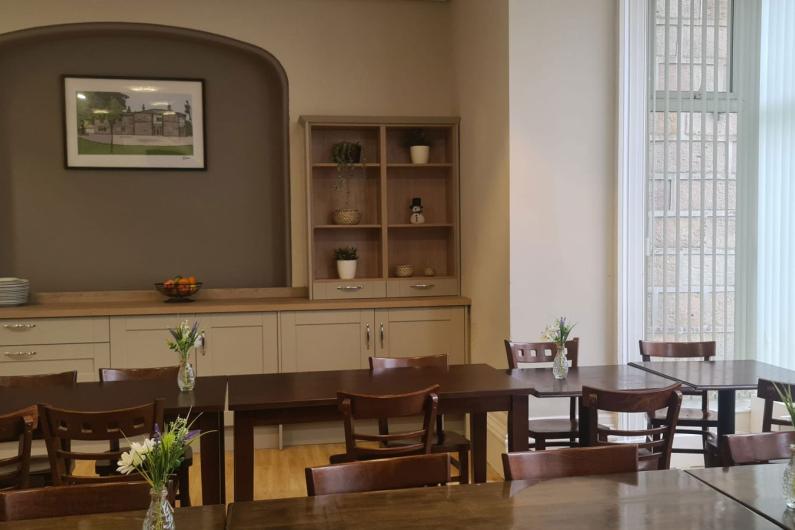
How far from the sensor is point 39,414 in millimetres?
2701

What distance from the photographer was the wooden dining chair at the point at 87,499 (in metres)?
1.92

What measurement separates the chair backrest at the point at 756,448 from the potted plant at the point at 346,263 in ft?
11.9

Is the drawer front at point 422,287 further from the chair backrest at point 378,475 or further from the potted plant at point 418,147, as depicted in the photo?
the chair backrest at point 378,475

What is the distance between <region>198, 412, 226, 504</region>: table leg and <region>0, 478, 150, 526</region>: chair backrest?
3.44 feet

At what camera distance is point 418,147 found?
5633 mm

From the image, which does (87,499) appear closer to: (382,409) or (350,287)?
(382,409)

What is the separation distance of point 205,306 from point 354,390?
2.19m

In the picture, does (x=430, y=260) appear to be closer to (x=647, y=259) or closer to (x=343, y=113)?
(x=343, y=113)

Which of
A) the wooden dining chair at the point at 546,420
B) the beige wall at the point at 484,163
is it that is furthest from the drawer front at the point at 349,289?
the wooden dining chair at the point at 546,420

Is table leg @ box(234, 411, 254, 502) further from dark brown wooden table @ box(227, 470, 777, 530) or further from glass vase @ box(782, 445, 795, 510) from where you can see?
glass vase @ box(782, 445, 795, 510)

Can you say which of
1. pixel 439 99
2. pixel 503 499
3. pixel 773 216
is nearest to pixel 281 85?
pixel 439 99

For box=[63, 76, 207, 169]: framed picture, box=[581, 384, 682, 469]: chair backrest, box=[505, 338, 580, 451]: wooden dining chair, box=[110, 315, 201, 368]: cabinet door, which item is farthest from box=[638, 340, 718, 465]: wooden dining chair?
box=[63, 76, 207, 169]: framed picture

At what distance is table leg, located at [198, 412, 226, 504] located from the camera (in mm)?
3008

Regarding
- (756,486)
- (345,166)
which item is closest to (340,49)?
(345,166)
